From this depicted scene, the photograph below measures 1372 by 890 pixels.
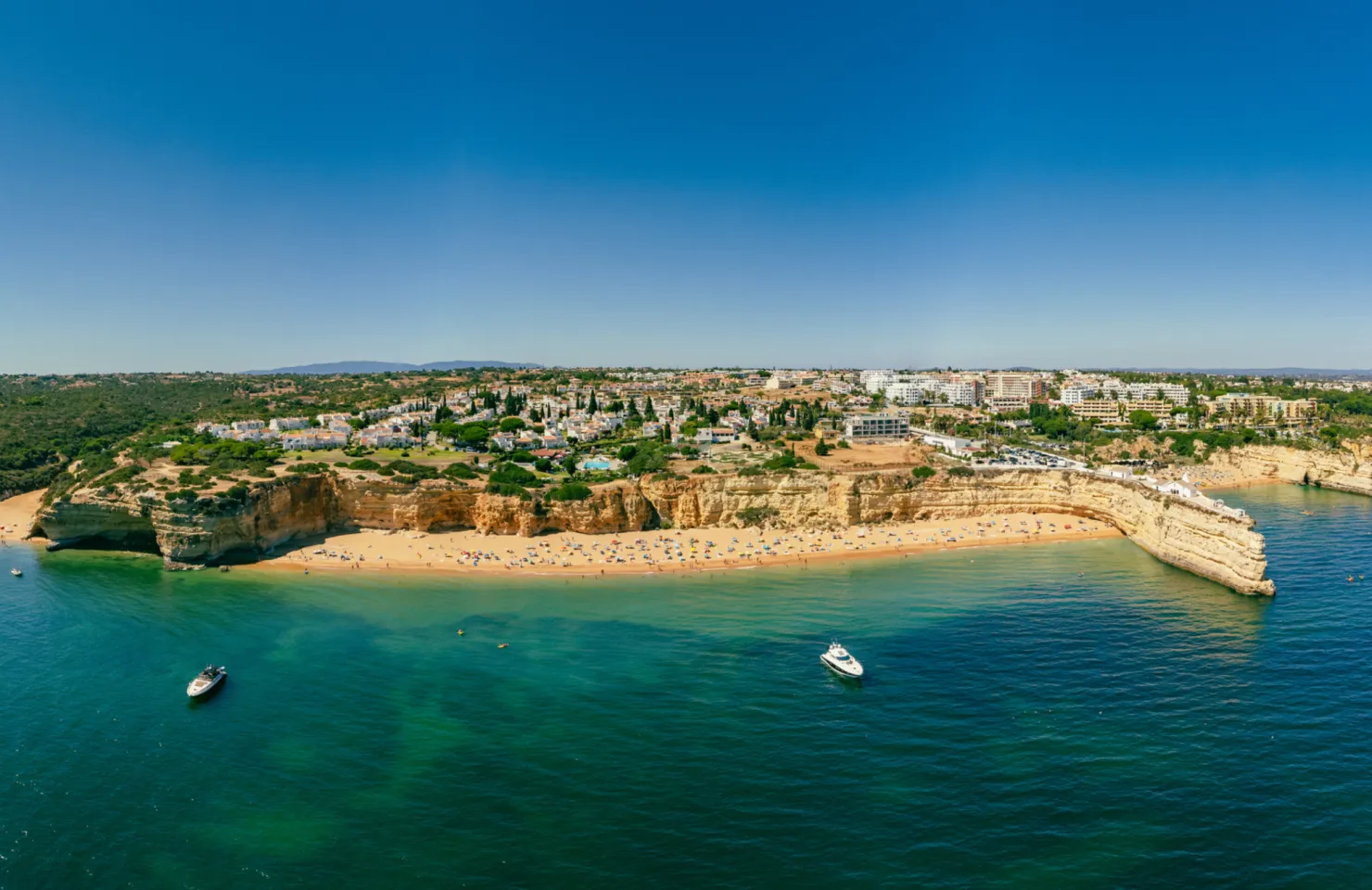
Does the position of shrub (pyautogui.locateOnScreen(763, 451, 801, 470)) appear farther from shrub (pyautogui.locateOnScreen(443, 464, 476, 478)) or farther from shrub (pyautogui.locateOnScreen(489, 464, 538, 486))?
shrub (pyautogui.locateOnScreen(443, 464, 476, 478))

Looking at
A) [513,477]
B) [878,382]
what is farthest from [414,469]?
[878,382]

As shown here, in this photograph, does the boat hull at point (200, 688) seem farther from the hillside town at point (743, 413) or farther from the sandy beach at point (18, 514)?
the hillside town at point (743, 413)

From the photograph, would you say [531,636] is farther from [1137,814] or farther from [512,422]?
[512,422]

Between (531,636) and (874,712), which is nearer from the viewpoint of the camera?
(874,712)

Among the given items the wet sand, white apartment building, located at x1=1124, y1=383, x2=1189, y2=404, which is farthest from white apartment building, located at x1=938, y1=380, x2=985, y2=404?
the wet sand

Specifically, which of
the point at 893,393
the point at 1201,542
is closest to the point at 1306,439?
the point at 1201,542

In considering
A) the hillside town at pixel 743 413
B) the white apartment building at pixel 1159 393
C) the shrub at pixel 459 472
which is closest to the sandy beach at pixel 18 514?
the hillside town at pixel 743 413
